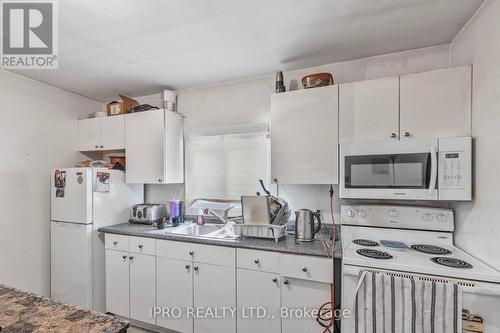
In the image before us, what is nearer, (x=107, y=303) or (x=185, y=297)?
(x=185, y=297)

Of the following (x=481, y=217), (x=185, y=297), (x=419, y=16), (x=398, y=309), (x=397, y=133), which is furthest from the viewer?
(x=185, y=297)

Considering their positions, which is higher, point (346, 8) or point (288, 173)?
point (346, 8)

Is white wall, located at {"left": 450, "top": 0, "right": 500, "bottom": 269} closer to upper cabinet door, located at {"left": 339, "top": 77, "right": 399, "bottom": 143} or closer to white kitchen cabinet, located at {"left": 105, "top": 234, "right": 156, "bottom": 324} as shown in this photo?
upper cabinet door, located at {"left": 339, "top": 77, "right": 399, "bottom": 143}

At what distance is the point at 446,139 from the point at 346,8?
1.04 m

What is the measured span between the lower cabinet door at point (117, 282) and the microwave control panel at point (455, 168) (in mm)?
2585

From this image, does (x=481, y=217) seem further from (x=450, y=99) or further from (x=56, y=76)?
(x=56, y=76)

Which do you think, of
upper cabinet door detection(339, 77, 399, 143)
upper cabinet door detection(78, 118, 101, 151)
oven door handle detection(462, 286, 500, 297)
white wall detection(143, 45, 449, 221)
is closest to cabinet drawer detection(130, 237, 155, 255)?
white wall detection(143, 45, 449, 221)

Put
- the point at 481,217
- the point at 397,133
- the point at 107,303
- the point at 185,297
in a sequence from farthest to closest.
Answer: the point at 107,303
the point at 185,297
the point at 397,133
the point at 481,217

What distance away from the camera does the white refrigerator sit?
2340 millimetres

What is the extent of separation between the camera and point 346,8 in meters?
1.45

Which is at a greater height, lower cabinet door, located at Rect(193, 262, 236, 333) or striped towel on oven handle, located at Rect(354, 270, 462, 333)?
striped towel on oven handle, located at Rect(354, 270, 462, 333)

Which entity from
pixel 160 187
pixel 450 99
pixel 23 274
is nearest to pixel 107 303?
pixel 23 274

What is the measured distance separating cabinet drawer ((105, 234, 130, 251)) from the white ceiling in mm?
1581

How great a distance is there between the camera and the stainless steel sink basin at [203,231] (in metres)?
2.05
